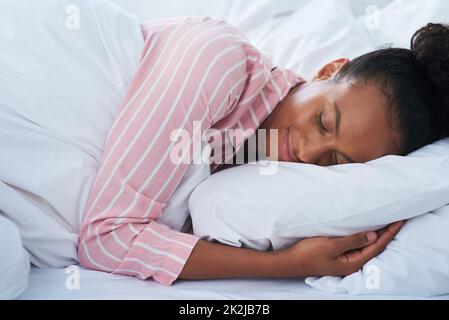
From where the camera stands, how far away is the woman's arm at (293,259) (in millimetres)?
905

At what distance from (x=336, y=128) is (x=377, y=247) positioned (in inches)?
8.8

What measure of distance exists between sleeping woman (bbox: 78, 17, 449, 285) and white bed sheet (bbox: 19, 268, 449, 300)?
20 millimetres

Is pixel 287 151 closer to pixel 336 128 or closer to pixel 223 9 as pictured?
pixel 336 128

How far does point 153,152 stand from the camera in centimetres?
93

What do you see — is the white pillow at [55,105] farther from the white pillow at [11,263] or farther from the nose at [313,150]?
the nose at [313,150]

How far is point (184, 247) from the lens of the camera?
3.02ft

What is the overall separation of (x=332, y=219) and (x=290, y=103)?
0.29 meters

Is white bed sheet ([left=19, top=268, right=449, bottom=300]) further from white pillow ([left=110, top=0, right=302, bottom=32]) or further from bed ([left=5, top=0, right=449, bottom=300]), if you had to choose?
white pillow ([left=110, top=0, right=302, bottom=32])

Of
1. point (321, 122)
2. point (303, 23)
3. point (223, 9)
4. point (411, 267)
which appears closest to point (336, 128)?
point (321, 122)

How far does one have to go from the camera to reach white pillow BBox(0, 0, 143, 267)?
92 centimetres

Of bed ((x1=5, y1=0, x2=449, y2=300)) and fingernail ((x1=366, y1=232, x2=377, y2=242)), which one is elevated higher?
bed ((x1=5, y1=0, x2=449, y2=300))

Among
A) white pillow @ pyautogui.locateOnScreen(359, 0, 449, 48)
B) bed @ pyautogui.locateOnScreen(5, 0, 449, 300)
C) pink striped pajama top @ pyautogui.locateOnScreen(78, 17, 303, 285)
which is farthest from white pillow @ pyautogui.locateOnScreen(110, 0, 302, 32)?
pink striped pajama top @ pyautogui.locateOnScreen(78, 17, 303, 285)
